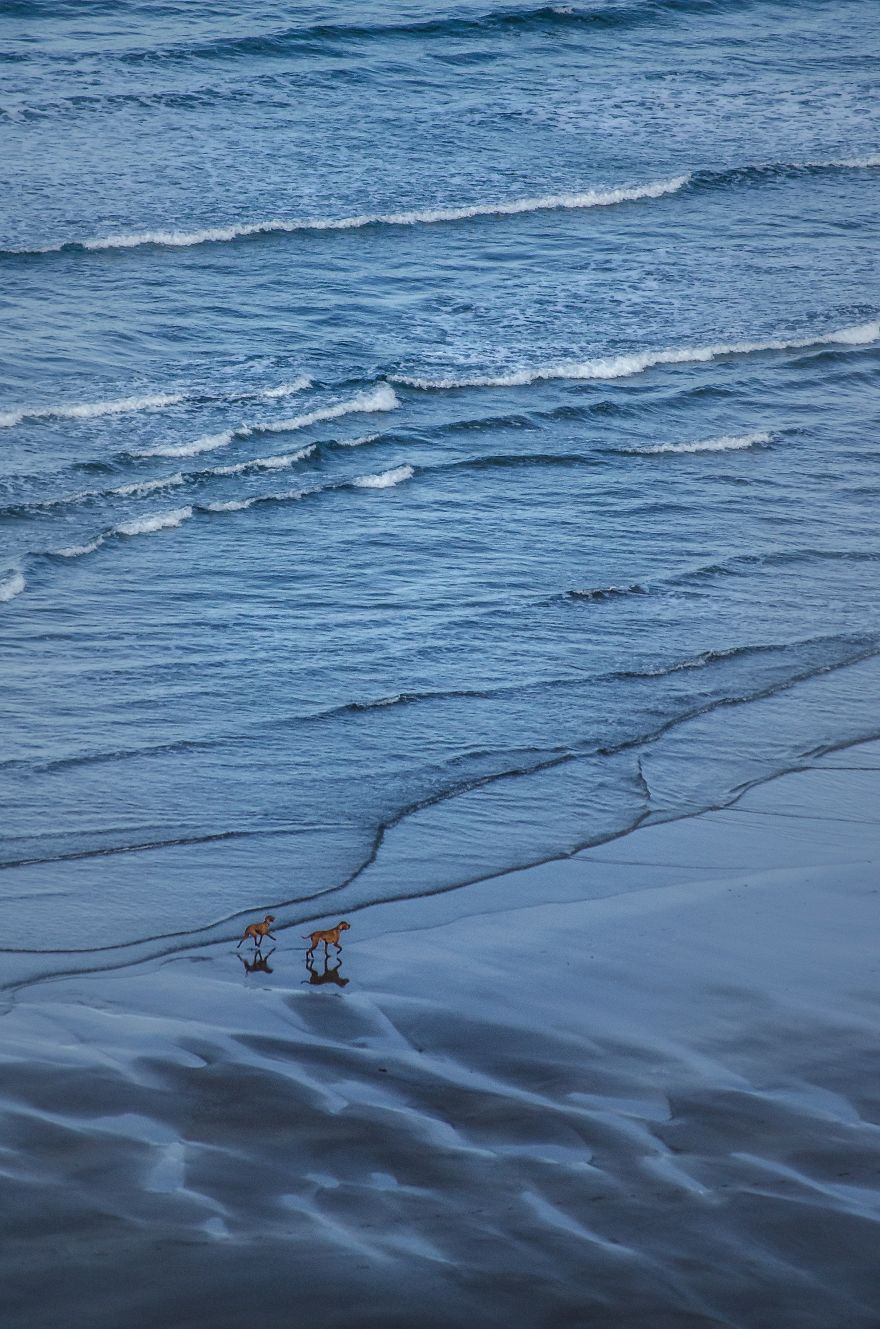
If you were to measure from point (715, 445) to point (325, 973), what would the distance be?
8.73m

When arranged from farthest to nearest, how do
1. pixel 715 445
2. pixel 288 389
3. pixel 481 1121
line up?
pixel 288 389 → pixel 715 445 → pixel 481 1121

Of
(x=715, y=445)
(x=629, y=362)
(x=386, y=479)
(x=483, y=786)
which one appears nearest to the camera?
(x=483, y=786)

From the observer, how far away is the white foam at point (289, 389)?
14.1m

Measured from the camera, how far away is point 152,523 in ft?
35.9

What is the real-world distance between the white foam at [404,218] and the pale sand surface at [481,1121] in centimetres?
1325

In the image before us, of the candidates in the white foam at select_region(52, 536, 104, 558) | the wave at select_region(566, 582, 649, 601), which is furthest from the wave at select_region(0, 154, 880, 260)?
the wave at select_region(566, 582, 649, 601)

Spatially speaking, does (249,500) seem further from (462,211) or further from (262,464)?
(462,211)

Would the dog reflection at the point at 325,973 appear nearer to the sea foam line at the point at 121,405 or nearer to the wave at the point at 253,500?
the wave at the point at 253,500

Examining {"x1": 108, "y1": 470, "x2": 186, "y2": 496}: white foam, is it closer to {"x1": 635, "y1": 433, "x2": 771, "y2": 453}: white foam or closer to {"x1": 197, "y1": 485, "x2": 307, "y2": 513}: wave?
{"x1": 197, "y1": 485, "x2": 307, "y2": 513}: wave

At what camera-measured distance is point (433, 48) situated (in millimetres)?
26500

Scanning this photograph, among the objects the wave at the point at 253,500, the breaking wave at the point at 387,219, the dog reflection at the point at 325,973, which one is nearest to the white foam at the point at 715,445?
the wave at the point at 253,500

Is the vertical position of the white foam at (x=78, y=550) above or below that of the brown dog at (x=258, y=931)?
above

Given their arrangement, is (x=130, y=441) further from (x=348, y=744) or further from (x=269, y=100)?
(x=269, y=100)

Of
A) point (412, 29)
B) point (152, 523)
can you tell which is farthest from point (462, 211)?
point (152, 523)
